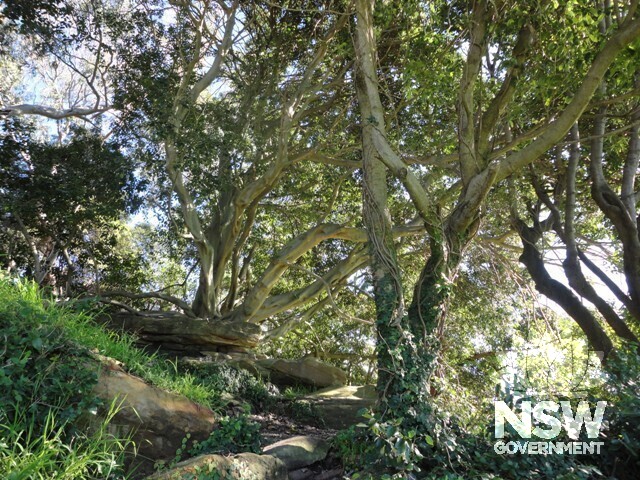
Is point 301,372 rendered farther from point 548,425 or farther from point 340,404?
point 548,425

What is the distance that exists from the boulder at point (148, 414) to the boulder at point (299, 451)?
0.72 m

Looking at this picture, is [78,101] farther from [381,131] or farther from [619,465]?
[619,465]

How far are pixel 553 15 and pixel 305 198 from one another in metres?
6.61

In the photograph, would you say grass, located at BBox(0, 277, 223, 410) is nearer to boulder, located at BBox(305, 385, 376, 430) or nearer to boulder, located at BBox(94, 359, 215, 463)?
boulder, located at BBox(94, 359, 215, 463)

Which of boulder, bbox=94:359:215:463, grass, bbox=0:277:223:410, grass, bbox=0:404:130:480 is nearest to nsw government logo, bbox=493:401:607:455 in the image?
boulder, bbox=94:359:215:463

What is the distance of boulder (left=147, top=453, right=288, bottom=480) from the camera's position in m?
3.03

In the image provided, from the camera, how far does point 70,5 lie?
896 centimetres

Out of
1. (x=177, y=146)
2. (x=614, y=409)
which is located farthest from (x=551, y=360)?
(x=177, y=146)

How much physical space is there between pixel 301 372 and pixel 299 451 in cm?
588

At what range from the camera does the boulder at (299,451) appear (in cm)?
424

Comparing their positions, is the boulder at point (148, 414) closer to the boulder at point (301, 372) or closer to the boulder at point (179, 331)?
the boulder at point (179, 331)

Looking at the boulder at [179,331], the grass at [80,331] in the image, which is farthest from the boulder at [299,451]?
the boulder at [179,331]

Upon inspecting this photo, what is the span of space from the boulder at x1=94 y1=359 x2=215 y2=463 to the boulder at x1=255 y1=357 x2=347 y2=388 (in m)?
5.27

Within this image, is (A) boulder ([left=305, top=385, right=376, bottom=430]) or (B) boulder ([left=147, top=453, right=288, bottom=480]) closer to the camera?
(B) boulder ([left=147, top=453, right=288, bottom=480])
